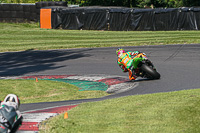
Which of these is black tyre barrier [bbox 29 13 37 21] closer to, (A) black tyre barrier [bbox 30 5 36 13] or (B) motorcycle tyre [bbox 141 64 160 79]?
(A) black tyre barrier [bbox 30 5 36 13]

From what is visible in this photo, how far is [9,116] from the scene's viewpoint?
5.23 m

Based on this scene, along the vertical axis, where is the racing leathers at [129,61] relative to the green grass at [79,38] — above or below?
above

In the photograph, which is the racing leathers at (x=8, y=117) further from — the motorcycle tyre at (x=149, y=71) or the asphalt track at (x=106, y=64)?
the motorcycle tyre at (x=149, y=71)

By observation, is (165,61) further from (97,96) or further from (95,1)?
(95,1)

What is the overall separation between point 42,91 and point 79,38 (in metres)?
17.9

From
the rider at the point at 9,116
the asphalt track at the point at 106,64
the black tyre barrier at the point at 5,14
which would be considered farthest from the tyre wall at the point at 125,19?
the rider at the point at 9,116

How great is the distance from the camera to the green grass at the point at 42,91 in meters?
11.6

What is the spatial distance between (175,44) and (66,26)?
49.5 ft

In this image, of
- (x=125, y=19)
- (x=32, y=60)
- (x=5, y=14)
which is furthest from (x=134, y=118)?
(x=5, y=14)

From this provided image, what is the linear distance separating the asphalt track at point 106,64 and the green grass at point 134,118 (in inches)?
141

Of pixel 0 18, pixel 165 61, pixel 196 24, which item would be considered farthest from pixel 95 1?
pixel 165 61

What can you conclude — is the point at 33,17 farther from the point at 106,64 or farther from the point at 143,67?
the point at 143,67

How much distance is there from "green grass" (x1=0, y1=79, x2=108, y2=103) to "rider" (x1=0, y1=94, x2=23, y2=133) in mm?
5573

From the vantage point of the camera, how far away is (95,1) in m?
52.1
